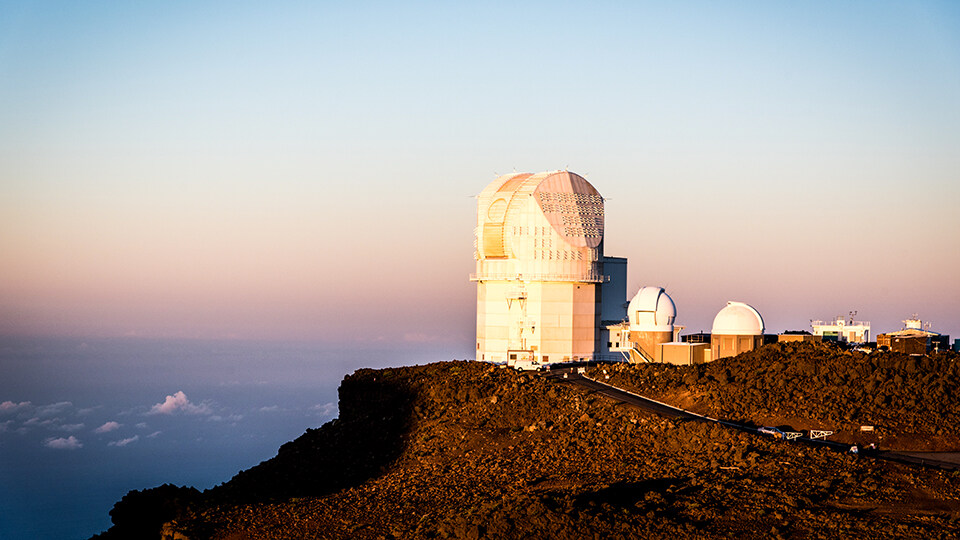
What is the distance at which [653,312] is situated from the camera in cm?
5662

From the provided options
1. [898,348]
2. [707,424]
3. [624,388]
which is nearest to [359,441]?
[624,388]

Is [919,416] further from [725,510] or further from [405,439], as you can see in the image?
[405,439]

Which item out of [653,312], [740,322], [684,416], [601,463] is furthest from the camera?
[653,312]

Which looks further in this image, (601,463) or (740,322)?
(740,322)

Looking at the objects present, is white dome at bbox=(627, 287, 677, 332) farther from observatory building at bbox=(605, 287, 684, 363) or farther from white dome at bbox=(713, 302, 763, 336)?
white dome at bbox=(713, 302, 763, 336)

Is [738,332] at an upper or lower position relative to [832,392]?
upper

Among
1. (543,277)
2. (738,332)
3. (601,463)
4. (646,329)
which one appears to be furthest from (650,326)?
(601,463)

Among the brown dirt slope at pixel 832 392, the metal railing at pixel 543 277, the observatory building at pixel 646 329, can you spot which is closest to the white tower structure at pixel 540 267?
the metal railing at pixel 543 277

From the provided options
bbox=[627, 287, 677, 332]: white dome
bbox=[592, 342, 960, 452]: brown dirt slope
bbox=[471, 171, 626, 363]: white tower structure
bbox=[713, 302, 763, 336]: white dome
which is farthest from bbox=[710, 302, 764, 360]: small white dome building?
bbox=[592, 342, 960, 452]: brown dirt slope

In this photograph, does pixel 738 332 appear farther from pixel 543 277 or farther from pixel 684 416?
pixel 684 416

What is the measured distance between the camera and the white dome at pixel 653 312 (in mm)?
56719

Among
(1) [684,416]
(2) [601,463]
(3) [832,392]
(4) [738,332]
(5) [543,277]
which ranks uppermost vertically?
(5) [543,277]

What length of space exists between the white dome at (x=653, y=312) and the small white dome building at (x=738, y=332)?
273 centimetres

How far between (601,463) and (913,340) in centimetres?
3048
